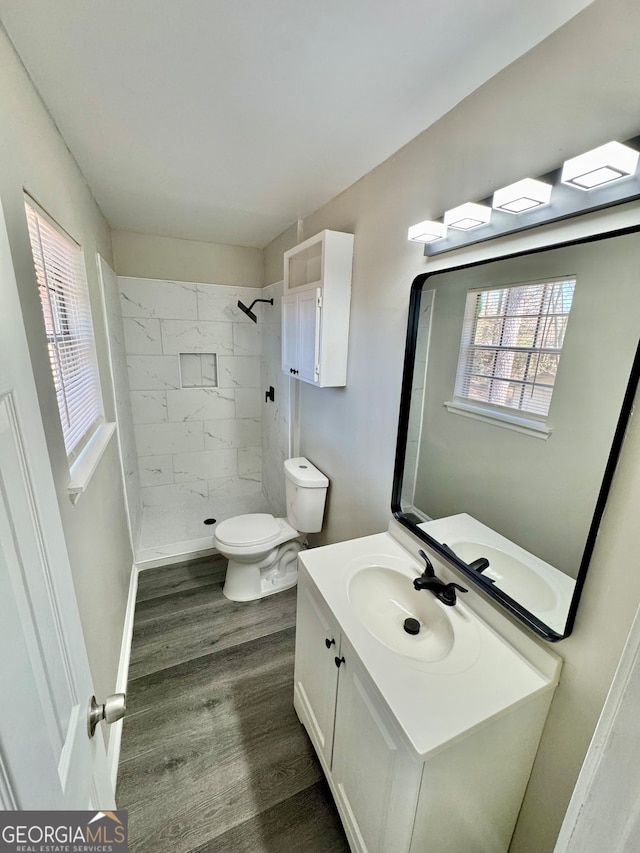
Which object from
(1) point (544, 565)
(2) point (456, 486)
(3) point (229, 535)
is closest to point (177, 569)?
(3) point (229, 535)

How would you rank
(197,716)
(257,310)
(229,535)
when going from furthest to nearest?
(257,310) → (229,535) → (197,716)

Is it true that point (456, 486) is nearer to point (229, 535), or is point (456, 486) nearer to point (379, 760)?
point (379, 760)

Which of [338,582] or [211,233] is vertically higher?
[211,233]

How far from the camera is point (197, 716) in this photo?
1536mm

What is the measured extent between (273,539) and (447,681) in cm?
144

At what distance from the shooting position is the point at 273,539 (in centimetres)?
220

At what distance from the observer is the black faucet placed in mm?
1139

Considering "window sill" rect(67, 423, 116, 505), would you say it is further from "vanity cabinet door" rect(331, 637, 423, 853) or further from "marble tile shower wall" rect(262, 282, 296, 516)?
"marble tile shower wall" rect(262, 282, 296, 516)

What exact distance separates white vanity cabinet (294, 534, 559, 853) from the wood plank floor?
23 cm

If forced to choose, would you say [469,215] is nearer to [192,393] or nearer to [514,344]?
[514,344]

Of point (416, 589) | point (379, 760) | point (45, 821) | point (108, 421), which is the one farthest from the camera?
point (108, 421)

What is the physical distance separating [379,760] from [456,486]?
81 centimetres

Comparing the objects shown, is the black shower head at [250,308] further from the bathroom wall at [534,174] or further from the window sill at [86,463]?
the window sill at [86,463]

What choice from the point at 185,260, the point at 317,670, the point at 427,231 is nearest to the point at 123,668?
the point at 317,670
